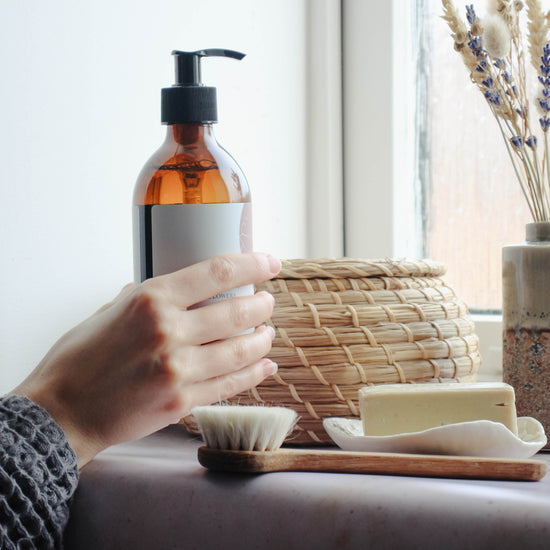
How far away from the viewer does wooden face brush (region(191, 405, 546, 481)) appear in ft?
1.44

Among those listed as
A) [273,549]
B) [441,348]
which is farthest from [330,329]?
[273,549]

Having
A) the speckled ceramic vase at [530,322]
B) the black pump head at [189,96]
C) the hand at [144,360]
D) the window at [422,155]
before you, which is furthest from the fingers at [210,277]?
the window at [422,155]

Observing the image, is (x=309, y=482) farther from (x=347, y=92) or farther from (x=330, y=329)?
(x=347, y=92)

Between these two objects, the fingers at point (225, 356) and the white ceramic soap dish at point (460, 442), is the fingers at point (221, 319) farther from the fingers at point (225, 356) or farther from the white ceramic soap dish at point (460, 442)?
the white ceramic soap dish at point (460, 442)

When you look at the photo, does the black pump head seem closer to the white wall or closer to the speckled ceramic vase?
the white wall

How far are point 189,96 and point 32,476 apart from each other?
→ 10.2 inches

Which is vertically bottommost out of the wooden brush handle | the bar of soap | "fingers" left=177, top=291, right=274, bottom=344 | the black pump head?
the wooden brush handle

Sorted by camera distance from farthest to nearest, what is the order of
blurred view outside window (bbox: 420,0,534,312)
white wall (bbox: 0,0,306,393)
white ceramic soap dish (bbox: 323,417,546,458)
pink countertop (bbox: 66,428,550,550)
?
blurred view outside window (bbox: 420,0,534,312)
white wall (bbox: 0,0,306,393)
white ceramic soap dish (bbox: 323,417,546,458)
pink countertop (bbox: 66,428,550,550)

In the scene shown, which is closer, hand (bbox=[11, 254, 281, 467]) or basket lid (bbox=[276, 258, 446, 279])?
hand (bbox=[11, 254, 281, 467])

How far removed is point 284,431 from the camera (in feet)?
1.53

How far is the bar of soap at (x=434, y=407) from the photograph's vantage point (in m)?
0.51

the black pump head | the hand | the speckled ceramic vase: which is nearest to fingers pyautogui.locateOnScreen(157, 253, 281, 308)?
the hand

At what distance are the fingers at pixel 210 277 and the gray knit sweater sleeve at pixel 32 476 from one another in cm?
11

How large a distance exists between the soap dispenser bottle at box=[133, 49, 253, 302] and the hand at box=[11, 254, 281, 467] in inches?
0.7
